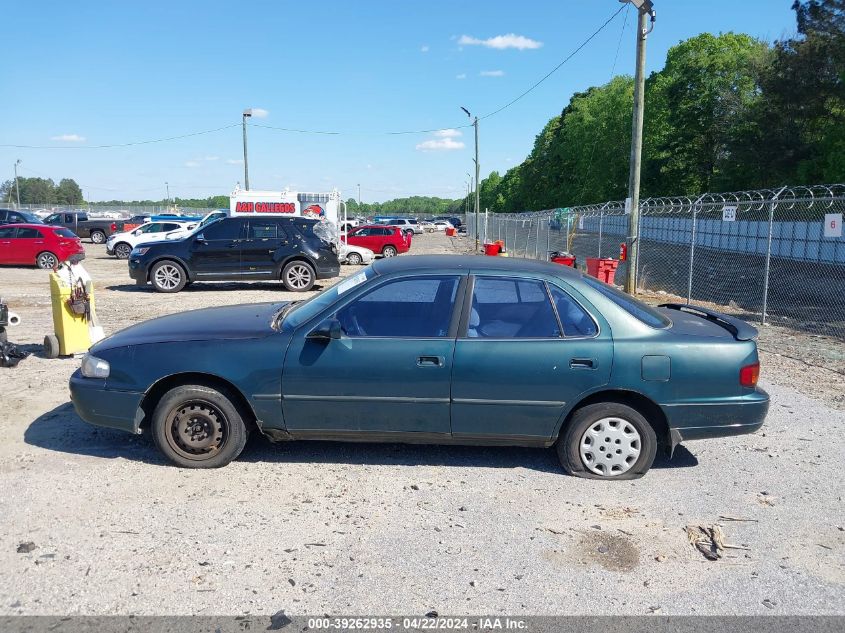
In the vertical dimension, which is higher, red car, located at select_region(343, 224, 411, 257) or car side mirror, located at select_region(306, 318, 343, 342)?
car side mirror, located at select_region(306, 318, 343, 342)

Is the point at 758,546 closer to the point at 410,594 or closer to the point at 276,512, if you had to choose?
the point at 410,594

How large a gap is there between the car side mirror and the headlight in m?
1.50

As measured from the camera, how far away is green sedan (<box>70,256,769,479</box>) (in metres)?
4.71

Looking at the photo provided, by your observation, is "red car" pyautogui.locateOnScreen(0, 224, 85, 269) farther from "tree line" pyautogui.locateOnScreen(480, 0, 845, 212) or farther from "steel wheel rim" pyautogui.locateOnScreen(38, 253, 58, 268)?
"tree line" pyautogui.locateOnScreen(480, 0, 845, 212)

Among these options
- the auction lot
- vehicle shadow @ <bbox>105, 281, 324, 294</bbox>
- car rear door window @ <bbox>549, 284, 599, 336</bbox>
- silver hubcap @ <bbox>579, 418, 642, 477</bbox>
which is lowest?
the auction lot

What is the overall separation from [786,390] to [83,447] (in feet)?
22.7

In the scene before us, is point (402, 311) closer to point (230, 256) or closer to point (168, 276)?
point (230, 256)

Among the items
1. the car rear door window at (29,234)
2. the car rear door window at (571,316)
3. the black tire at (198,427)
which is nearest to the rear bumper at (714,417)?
the car rear door window at (571,316)

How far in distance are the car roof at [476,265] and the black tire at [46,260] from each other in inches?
786

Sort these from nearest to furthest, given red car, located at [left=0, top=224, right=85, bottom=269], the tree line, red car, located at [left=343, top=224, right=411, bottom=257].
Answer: red car, located at [left=0, top=224, right=85, bottom=269] → red car, located at [left=343, top=224, right=411, bottom=257] → the tree line

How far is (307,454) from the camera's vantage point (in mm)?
5309

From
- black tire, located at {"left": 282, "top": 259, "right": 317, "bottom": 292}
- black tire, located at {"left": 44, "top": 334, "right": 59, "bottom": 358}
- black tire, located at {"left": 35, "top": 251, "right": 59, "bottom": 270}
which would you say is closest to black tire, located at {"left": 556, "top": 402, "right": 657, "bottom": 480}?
black tire, located at {"left": 44, "top": 334, "right": 59, "bottom": 358}

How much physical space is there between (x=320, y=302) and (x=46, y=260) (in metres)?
20.1

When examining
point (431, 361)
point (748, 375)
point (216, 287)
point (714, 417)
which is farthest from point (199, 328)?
point (216, 287)
